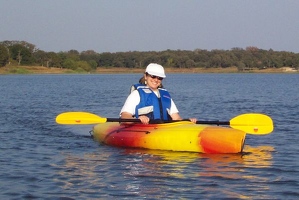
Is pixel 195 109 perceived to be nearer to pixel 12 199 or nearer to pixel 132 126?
pixel 132 126

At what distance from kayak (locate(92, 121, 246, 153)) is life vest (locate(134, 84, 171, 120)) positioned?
0.26 m

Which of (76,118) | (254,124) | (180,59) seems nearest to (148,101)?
(76,118)

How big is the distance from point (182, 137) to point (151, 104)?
0.94 meters

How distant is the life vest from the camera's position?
10766mm

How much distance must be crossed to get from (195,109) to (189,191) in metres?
14.1

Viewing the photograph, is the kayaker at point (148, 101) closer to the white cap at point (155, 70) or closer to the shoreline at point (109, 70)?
the white cap at point (155, 70)

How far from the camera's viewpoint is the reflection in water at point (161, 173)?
25.3ft

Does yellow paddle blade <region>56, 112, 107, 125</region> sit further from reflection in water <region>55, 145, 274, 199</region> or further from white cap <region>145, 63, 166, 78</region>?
white cap <region>145, 63, 166, 78</region>

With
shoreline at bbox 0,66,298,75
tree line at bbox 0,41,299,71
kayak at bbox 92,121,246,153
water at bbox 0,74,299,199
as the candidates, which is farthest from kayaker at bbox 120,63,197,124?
tree line at bbox 0,41,299,71

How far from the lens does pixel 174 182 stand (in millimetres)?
8086

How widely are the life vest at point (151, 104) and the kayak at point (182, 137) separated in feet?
0.85

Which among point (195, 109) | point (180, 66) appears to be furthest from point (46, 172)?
point (180, 66)

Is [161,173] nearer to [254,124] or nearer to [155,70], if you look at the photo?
[155,70]

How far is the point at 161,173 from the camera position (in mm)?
8711
